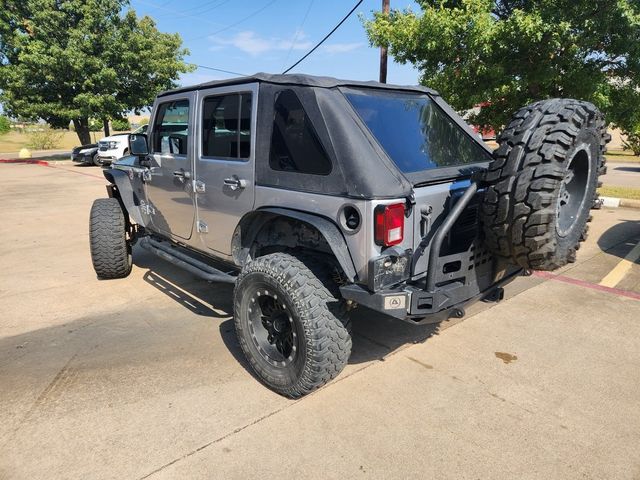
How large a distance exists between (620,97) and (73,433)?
889 centimetres

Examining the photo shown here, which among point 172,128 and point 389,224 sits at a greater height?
point 172,128

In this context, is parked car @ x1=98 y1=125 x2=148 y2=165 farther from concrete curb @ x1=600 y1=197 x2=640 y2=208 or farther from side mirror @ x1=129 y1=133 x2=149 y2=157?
concrete curb @ x1=600 y1=197 x2=640 y2=208

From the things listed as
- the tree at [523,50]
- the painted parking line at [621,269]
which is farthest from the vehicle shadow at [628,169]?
the painted parking line at [621,269]

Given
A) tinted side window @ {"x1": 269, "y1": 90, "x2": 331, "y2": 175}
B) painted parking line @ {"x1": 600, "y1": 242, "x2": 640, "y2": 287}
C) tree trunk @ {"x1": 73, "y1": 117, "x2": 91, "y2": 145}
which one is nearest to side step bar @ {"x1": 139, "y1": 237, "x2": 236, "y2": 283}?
tinted side window @ {"x1": 269, "y1": 90, "x2": 331, "y2": 175}

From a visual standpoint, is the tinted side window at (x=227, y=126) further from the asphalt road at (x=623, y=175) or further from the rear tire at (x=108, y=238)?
the asphalt road at (x=623, y=175)

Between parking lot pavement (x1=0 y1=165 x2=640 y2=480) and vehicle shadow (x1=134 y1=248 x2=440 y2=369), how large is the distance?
0.02 m

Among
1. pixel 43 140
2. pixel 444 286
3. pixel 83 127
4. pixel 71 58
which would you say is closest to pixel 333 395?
pixel 444 286

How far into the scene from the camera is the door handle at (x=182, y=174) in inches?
149

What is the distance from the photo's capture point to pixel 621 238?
6645 mm

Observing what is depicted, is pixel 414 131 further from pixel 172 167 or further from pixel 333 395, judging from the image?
pixel 172 167

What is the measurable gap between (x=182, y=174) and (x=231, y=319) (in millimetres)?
1367

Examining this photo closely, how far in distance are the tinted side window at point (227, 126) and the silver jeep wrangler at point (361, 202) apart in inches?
0.6

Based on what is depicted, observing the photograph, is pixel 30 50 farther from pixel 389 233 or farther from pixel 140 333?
pixel 389 233

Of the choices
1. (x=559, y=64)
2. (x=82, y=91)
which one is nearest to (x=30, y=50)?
(x=82, y=91)
